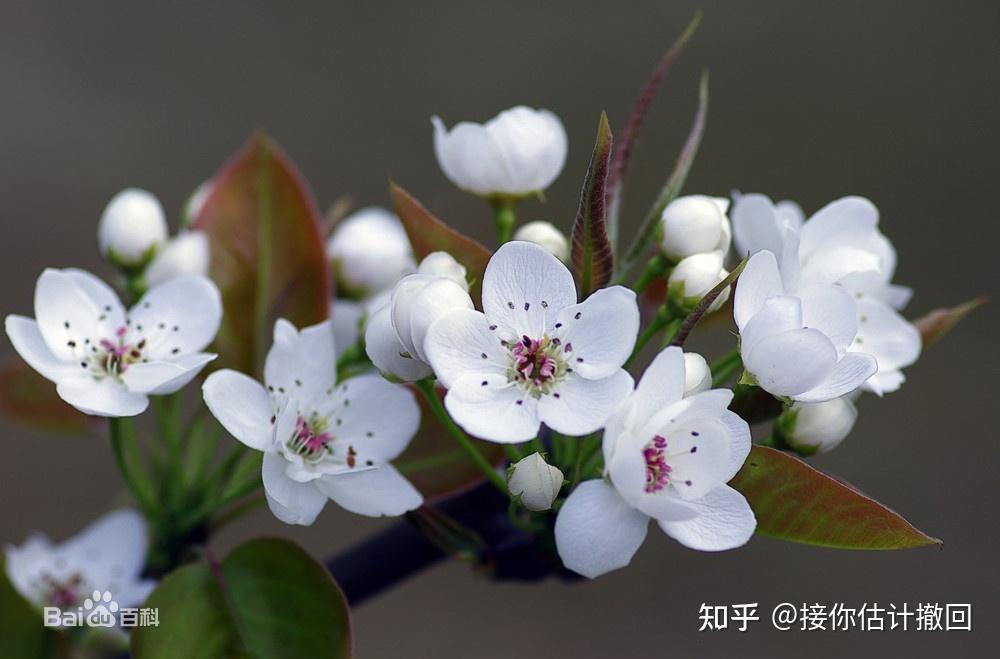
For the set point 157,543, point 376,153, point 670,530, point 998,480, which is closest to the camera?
point 670,530

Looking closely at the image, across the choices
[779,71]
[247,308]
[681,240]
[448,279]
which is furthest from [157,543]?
[779,71]

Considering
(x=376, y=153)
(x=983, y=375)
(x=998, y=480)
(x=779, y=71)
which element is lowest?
(x=998, y=480)

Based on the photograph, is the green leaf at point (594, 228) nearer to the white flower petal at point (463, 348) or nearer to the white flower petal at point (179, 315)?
the white flower petal at point (463, 348)

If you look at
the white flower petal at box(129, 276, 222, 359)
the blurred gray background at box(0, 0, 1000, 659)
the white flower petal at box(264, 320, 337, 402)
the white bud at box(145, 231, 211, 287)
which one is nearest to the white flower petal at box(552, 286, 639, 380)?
the white flower petal at box(264, 320, 337, 402)

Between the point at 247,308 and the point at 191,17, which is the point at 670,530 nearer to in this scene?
the point at 247,308

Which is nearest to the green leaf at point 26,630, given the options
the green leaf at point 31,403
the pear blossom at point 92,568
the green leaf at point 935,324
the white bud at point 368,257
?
the pear blossom at point 92,568
